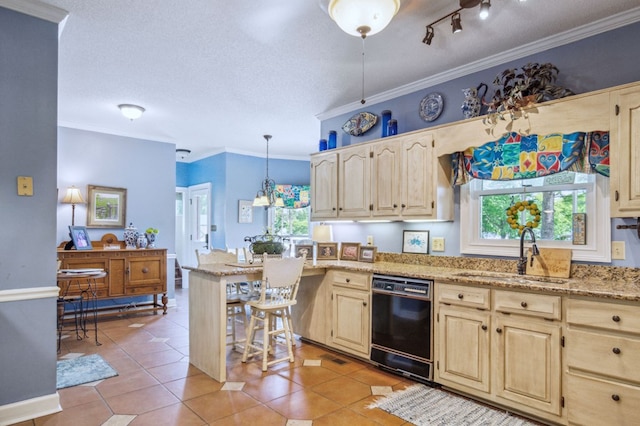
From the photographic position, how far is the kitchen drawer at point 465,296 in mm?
2629

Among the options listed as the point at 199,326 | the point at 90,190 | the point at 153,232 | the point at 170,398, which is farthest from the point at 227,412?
the point at 90,190

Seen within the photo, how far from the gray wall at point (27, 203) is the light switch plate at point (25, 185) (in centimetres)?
2

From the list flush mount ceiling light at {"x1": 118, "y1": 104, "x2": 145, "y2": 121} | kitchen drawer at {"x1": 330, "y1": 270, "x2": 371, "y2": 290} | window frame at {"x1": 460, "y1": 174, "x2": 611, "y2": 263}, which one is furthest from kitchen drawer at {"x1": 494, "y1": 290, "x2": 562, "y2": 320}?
flush mount ceiling light at {"x1": 118, "y1": 104, "x2": 145, "y2": 121}

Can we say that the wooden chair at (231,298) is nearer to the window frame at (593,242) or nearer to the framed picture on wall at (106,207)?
the window frame at (593,242)

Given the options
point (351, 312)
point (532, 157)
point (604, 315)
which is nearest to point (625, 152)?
point (532, 157)

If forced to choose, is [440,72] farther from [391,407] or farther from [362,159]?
[391,407]

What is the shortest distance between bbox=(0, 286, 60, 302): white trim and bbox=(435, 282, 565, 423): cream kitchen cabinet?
2.68 m

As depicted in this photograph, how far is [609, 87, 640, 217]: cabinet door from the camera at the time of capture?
7.57 ft

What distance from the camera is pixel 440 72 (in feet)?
11.6

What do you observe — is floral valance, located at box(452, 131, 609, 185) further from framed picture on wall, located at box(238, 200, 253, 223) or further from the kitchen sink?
framed picture on wall, located at box(238, 200, 253, 223)

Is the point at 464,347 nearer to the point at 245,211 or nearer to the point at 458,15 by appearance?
the point at 458,15

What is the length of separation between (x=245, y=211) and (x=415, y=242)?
4.17m

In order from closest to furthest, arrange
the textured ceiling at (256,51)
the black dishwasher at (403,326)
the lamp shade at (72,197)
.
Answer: the textured ceiling at (256,51) < the black dishwasher at (403,326) < the lamp shade at (72,197)

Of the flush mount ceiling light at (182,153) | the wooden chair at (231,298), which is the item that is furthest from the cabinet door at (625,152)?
the flush mount ceiling light at (182,153)
